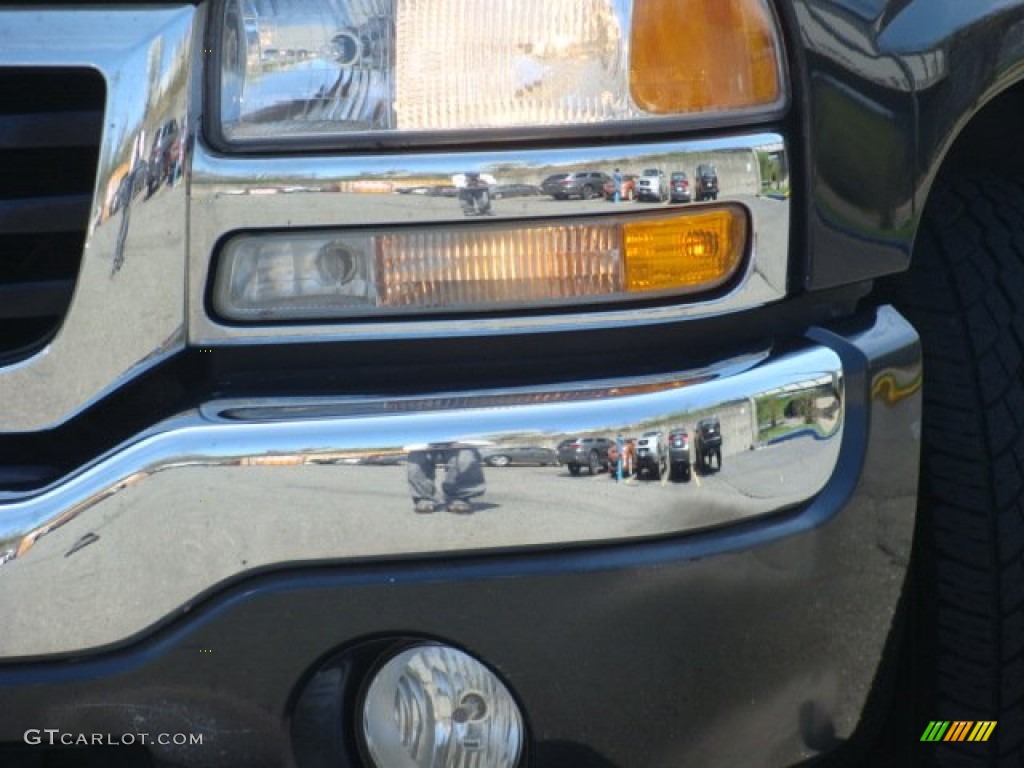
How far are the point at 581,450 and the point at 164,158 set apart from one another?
20.6 inches

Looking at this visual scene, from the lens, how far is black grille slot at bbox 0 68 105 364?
5.12 ft

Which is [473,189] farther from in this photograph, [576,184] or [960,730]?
[960,730]

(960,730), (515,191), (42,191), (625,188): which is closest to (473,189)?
(515,191)

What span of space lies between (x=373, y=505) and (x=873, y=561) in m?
0.54

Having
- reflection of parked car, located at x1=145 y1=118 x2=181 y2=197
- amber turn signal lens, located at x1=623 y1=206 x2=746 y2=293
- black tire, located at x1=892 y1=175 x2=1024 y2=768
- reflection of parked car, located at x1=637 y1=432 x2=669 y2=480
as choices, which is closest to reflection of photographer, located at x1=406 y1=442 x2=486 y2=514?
reflection of parked car, located at x1=637 y1=432 x2=669 y2=480

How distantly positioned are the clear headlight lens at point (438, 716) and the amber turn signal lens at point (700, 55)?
2.10 ft

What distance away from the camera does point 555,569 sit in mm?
1465

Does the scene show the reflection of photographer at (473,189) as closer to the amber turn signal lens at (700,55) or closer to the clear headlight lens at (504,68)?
the clear headlight lens at (504,68)

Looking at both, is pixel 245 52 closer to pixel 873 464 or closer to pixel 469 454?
pixel 469 454

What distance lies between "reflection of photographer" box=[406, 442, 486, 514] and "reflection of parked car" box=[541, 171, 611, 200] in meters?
0.28

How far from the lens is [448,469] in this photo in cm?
142

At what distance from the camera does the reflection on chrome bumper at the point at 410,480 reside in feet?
4.68

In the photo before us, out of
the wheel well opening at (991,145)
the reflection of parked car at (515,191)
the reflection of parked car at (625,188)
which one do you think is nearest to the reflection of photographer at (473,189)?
the reflection of parked car at (515,191)

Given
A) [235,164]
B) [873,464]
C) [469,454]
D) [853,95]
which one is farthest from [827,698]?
[235,164]
